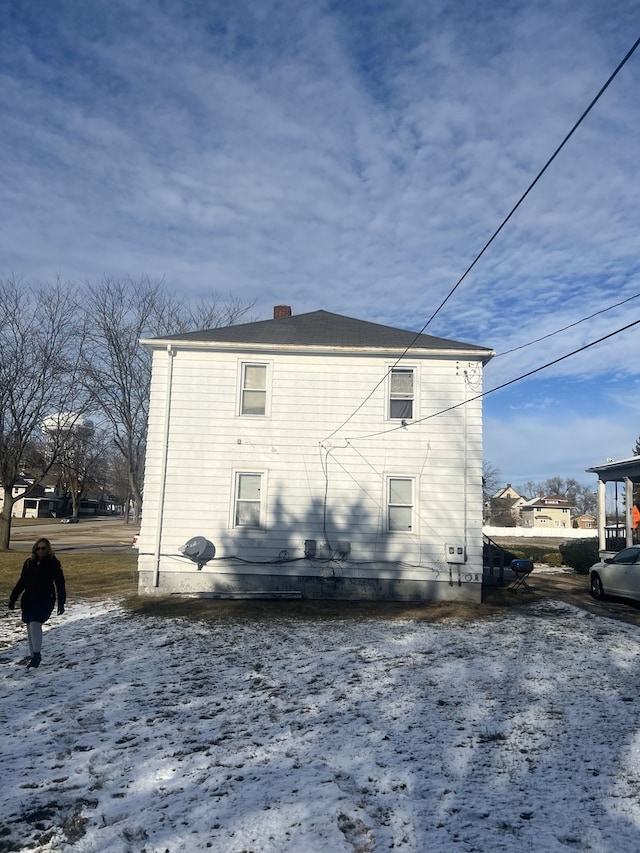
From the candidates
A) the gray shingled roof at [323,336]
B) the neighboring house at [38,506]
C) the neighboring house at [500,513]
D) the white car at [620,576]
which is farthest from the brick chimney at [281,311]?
the neighboring house at [38,506]

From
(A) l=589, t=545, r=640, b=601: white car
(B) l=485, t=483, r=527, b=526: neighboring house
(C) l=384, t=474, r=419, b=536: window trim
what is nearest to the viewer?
(A) l=589, t=545, r=640, b=601: white car

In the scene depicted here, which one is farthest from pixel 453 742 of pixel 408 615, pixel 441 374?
pixel 441 374

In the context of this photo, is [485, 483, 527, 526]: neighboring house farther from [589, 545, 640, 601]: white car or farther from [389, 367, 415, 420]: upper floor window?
[389, 367, 415, 420]: upper floor window

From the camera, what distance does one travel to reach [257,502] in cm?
1491

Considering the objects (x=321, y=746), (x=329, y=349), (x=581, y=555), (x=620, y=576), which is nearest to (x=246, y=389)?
(x=329, y=349)

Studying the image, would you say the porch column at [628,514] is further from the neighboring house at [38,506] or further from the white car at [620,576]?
the neighboring house at [38,506]

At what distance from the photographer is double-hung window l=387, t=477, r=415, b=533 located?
14820 millimetres

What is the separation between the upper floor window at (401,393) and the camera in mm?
15203

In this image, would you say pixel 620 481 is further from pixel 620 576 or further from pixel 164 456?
pixel 164 456

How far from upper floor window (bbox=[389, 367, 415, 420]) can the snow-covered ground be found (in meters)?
6.34

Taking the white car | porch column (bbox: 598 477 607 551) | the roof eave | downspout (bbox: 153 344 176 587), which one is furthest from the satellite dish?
porch column (bbox: 598 477 607 551)

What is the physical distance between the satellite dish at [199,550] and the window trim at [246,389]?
122 inches

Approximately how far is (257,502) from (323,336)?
446cm

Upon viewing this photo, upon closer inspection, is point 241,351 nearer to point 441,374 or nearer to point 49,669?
point 441,374
